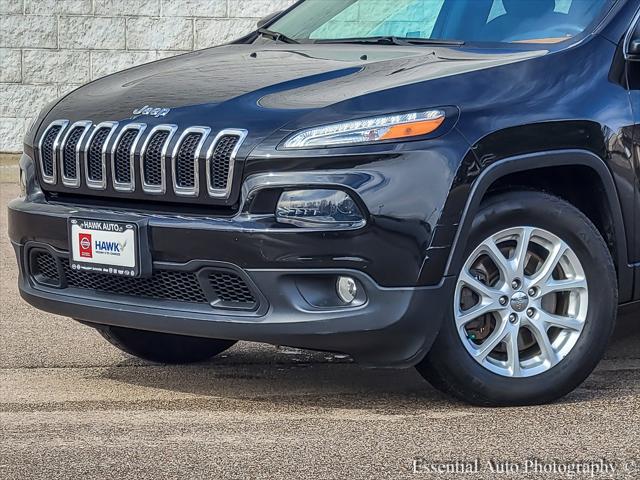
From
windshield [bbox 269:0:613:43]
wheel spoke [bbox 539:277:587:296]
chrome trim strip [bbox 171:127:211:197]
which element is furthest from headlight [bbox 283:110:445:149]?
windshield [bbox 269:0:613:43]

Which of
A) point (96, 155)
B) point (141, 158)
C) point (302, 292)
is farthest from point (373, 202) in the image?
point (96, 155)

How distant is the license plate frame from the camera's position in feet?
14.9

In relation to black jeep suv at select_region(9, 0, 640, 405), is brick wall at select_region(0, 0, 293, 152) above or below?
below

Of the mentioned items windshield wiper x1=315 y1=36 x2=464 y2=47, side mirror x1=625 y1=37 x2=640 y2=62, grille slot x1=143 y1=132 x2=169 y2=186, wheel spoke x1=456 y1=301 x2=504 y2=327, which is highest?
side mirror x1=625 y1=37 x2=640 y2=62

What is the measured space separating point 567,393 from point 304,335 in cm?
104

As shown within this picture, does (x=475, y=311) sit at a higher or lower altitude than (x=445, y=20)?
lower

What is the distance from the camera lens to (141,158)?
4.58m

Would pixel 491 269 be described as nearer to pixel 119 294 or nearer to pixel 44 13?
pixel 119 294

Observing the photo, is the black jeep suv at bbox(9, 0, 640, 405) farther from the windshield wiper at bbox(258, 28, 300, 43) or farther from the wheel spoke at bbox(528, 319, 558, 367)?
the windshield wiper at bbox(258, 28, 300, 43)

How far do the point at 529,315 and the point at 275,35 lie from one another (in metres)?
1.93

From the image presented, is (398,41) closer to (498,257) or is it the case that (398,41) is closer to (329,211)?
(498,257)

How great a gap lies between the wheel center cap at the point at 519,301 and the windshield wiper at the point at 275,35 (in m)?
1.74

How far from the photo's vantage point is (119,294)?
4750 mm

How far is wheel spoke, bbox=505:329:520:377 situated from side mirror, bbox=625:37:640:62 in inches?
45.3
